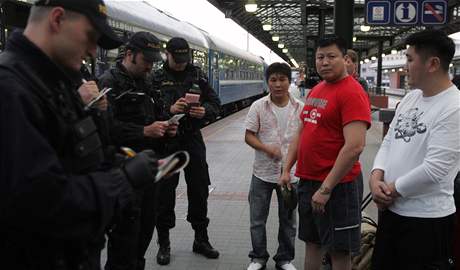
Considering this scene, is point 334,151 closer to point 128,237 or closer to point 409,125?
point 409,125

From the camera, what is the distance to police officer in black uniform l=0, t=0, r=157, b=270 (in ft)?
5.34

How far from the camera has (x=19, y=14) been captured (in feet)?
18.1

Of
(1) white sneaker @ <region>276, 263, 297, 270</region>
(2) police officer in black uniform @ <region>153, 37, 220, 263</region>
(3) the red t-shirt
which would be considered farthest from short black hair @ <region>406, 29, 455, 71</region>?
(1) white sneaker @ <region>276, 263, 297, 270</region>

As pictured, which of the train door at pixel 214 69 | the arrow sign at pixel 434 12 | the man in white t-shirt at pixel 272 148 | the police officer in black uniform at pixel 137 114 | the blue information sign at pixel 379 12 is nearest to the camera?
the police officer in black uniform at pixel 137 114

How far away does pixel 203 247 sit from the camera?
4.84 m

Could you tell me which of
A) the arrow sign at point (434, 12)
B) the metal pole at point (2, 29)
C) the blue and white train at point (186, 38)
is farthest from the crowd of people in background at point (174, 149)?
the arrow sign at point (434, 12)

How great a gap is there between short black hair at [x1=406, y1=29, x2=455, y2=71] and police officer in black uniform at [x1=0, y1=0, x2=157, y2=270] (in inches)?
69.6

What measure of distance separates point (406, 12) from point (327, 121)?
14.9 feet

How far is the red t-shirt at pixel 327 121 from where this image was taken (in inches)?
128

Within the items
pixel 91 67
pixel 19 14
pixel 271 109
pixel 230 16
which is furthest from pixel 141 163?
pixel 230 16

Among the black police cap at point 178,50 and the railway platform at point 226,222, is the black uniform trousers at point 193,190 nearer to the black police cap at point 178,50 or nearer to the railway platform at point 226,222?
the railway platform at point 226,222

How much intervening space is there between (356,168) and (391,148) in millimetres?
516

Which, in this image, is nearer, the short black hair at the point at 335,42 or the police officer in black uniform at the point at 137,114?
the short black hair at the point at 335,42

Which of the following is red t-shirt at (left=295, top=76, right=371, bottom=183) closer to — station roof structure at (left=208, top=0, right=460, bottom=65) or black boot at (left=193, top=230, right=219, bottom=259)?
black boot at (left=193, top=230, right=219, bottom=259)
